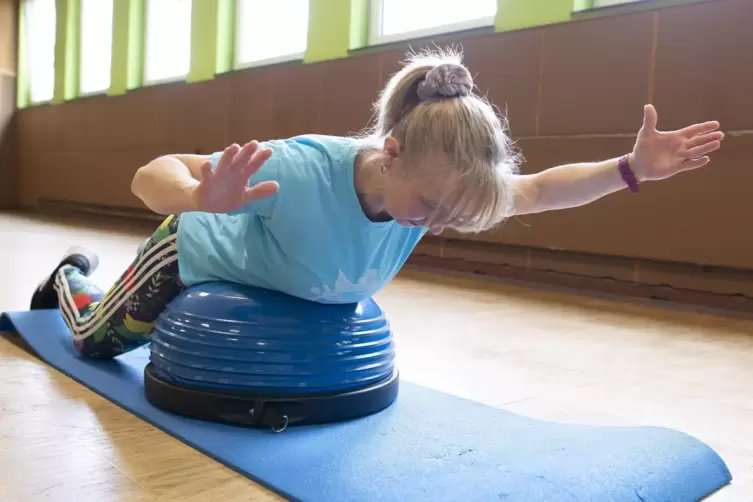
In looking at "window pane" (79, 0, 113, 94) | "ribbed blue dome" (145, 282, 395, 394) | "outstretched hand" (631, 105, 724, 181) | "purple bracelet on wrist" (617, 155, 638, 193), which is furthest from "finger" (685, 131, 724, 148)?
"window pane" (79, 0, 113, 94)

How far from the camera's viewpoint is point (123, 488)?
114 centimetres

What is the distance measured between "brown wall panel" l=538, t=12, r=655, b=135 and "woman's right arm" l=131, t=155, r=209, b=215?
2.70m

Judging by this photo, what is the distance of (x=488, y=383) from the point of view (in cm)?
188

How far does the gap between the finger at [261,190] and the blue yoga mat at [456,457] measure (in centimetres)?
45

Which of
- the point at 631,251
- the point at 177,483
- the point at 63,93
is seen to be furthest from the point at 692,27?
the point at 63,93

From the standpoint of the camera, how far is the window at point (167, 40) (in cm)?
713

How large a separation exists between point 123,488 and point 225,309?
1.39 ft

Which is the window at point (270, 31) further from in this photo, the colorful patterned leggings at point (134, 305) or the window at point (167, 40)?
the colorful patterned leggings at point (134, 305)

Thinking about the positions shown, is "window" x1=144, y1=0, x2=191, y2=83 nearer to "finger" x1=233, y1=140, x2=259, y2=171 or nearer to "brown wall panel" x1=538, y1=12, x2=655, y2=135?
"brown wall panel" x1=538, y1=12, x2=655, y2=135

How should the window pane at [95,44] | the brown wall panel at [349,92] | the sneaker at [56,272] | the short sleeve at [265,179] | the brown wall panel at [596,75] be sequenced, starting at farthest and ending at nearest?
the window pane at [95,44] < the brown wall panel at [349,92] < the brown wall panel at [596,75] < the sneaker at [56,272] < the short sleeve at [265,179]

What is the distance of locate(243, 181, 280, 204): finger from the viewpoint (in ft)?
3.68

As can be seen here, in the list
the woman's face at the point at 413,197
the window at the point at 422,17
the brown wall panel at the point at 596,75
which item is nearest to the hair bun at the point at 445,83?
the woman's face at the point at 413,197

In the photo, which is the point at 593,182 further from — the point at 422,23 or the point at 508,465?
the point at 422,23

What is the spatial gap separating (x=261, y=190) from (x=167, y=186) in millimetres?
204
